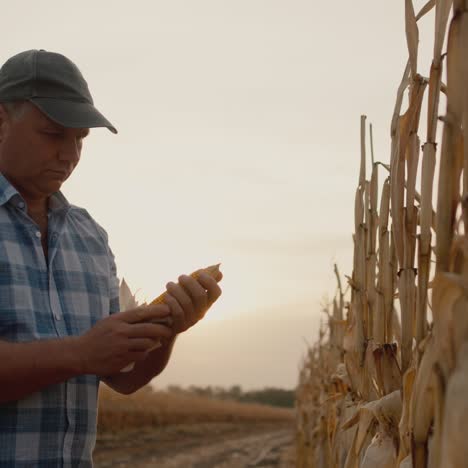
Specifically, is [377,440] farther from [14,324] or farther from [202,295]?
[14,324]

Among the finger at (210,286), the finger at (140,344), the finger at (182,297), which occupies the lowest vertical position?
the finger at (140,344)

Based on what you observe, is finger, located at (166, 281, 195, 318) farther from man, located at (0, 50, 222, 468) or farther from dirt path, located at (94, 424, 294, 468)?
dirt path, located at (94, 424, 294, 468)

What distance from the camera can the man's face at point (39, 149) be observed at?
1.86 m

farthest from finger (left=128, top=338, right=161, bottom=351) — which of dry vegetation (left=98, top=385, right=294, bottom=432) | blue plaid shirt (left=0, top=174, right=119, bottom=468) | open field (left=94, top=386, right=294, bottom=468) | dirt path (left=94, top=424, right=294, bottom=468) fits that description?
dry vegetation (left=98, top=385, right=294, bottom=432)

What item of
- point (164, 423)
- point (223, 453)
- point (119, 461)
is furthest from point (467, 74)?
point (164, 423)

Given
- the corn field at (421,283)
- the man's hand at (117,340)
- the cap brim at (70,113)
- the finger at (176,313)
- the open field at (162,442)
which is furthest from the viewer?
the open field at (162,442)

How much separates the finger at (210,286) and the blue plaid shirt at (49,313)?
1.11ft

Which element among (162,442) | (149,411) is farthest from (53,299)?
(149,411)

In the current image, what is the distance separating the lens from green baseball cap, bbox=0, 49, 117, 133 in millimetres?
1850

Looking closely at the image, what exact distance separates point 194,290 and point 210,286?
2.1 inches

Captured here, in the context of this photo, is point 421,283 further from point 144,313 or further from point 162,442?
point 162,442

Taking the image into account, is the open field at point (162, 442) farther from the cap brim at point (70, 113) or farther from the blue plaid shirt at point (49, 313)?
the cap brim at point (70, 113)

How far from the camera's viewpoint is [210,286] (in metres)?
1.79

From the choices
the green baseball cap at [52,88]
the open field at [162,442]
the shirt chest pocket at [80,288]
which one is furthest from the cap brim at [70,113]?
the open field at [162,442]
